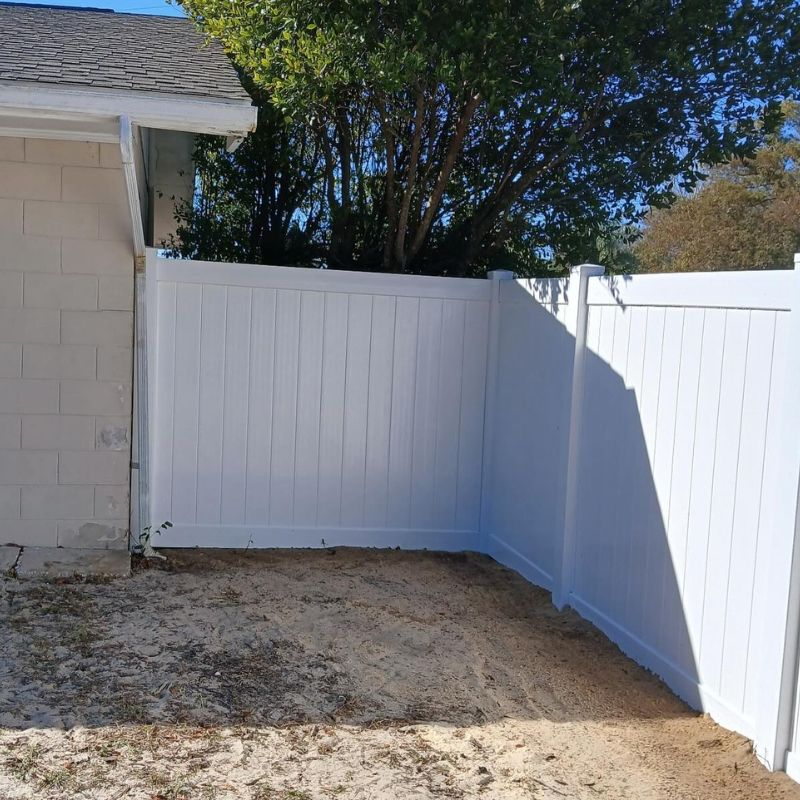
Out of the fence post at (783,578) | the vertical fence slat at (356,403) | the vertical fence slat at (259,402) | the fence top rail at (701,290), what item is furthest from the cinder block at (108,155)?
the fence post at (783,578)

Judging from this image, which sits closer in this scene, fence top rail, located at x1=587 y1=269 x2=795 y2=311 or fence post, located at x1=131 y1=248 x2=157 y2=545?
fence top rail, located at x1=587 y1=269 x2=795 y2=311

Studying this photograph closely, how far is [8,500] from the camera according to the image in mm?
5754

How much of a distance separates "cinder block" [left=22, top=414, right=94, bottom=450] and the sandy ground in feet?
2.93

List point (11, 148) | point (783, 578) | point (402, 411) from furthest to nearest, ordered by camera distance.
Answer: point (402, 411) < point (11, 148) < point (783, 578)

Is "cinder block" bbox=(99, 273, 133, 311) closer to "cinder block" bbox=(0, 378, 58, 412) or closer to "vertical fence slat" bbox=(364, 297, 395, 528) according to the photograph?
→ "cinder block" bbox=(0, 378, 58, 412)

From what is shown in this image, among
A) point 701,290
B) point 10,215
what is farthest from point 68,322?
point 701,290

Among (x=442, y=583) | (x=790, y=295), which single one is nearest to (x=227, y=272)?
(x=442, y=583)

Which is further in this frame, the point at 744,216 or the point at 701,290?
the point at 744,216

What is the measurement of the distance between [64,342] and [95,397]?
376 millimetres

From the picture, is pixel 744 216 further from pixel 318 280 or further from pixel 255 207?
pixel 318 280

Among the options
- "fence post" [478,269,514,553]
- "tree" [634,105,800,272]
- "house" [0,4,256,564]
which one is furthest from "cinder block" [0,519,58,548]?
"tree" [634,105,800,272]

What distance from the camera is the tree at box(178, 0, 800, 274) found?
6133 millimetres

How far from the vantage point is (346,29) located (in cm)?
606

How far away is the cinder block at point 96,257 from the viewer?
575 cm
